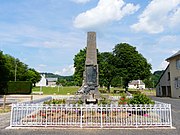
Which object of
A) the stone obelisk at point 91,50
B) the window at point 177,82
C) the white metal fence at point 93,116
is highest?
the stone obelisk at point 91,50

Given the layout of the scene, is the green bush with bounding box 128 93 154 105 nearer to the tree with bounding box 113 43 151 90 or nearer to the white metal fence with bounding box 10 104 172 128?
the white metal fence with bounding box 10 104 172 128

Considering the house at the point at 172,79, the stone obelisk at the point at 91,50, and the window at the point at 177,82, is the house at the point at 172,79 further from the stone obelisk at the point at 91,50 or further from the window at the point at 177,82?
the stone obelisk at the point at 91,50

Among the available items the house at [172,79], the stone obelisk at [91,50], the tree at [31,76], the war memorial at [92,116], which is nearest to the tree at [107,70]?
the house at [172,79]

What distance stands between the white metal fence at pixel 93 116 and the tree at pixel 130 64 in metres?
34.0

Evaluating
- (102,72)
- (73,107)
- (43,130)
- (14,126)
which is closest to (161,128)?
(73,107)

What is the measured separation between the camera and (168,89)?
119 feet

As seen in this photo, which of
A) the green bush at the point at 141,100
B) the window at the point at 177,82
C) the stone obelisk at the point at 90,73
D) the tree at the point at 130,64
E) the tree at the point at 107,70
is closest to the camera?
the green bush at the point at 141,100

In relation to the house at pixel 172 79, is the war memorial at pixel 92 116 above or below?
below

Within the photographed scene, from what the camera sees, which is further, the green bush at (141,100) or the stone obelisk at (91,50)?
the stone obelisk at (91,50)

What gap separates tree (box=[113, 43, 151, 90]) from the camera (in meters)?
42.5

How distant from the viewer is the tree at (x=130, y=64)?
42.5 meters

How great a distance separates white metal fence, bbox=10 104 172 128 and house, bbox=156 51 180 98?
2445 cm

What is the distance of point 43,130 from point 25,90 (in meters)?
31.7

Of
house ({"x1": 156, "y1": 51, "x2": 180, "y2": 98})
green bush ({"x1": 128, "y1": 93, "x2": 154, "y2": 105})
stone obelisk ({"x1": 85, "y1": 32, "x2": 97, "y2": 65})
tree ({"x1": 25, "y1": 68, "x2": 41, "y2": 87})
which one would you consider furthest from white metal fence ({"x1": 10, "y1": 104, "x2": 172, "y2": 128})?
tree ({"x1": 25, "y1": 68, "x2": 41, "y2": 87})
